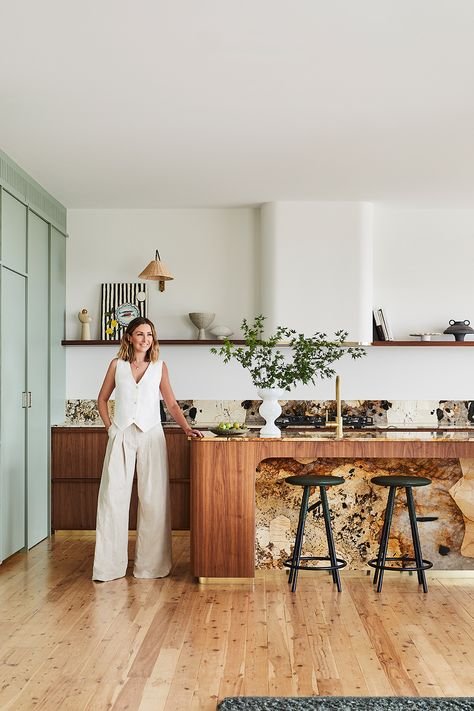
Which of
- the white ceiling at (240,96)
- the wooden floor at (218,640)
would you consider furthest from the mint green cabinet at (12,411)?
the white ceiling at (240,96)

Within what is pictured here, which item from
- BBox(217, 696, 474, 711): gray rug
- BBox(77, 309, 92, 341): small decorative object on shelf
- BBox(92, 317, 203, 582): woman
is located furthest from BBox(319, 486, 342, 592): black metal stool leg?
BBox(77, 309, 92, 341): small decorative object on shelf

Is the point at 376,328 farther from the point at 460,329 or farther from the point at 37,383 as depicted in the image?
the point at 37,383

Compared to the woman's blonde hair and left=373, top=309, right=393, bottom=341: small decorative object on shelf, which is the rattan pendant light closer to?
the woman's blonde hair

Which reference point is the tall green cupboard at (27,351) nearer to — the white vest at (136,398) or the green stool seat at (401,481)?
the white vest at (136,398)

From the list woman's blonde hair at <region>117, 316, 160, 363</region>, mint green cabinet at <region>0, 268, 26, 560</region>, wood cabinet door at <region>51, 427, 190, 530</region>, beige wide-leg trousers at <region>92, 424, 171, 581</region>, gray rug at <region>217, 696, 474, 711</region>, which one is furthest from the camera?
wood cabinet door at <region>51, 427, 190, 530</region>

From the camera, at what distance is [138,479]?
513cm

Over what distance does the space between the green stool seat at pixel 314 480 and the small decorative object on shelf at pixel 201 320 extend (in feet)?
7.89

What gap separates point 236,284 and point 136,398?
86.1 inches

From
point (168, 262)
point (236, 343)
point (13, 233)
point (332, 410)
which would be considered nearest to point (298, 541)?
point (332, 410)

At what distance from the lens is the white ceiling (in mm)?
3293

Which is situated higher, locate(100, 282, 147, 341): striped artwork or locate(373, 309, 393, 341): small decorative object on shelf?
locate(100, 282, 147, 341): striped artwork

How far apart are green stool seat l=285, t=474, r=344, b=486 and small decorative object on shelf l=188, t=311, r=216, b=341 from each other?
2404 millimetres

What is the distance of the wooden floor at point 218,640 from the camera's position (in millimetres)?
3195

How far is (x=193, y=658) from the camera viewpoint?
3.56 metres
